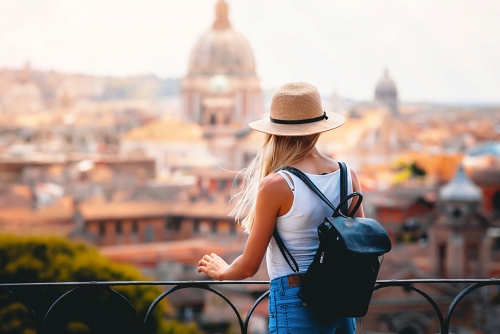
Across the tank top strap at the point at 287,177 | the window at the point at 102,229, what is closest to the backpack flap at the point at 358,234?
the tank top strap at the point at 287,177

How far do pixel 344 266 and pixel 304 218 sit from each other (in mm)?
145

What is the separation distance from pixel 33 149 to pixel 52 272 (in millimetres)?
Result: 35744

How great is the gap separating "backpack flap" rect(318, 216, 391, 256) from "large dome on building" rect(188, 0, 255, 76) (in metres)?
57.5

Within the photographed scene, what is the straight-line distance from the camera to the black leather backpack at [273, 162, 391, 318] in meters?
1.88

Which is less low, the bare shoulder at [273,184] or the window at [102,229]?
the bare shoulder at [273,184]

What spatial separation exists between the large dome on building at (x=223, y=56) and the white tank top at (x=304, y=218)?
57.4m

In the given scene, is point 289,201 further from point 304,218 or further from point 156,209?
point 156,209

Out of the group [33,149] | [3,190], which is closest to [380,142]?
[33,149]

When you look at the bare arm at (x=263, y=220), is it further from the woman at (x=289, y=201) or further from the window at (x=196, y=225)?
the window at (x=196, y=225)

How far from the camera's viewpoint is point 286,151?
2061 mm

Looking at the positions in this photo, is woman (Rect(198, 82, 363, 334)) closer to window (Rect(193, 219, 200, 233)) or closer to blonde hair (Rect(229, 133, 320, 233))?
blonde hair (Rect(229, 133, 320, 233))

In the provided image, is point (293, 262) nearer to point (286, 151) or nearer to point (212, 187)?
point (286, 151)

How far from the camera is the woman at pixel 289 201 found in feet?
6.48

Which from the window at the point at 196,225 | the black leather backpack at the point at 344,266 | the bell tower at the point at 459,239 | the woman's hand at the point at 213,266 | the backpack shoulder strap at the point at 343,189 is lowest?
the window at the point at 196,225
